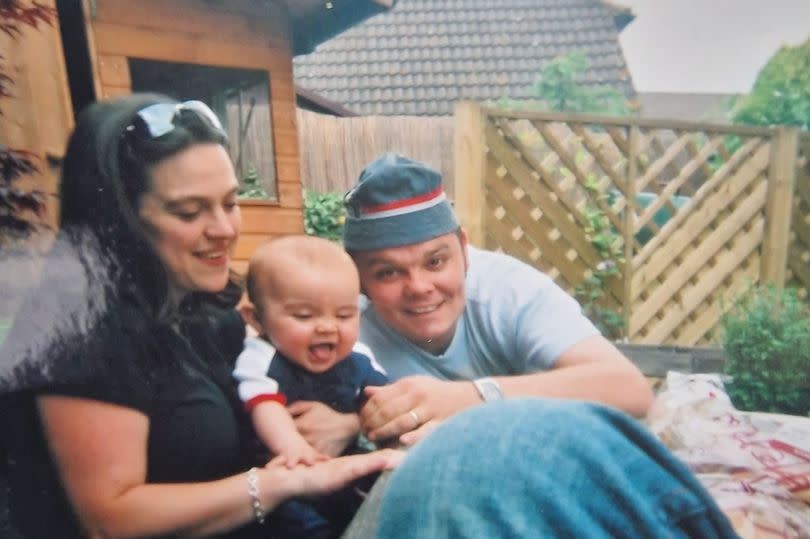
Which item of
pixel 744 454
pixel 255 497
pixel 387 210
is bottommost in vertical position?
pixel 744 454

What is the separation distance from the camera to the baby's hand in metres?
0.51

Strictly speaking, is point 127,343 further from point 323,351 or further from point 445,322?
point 445,322

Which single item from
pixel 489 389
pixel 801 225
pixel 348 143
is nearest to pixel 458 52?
pixel 348 143

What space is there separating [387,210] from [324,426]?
0.25m

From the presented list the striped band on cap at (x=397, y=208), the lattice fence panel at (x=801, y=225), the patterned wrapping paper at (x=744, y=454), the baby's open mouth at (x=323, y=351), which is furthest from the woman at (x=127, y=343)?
the lattice fence panel at (x=801, y=225)

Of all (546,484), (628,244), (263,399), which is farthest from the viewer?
(628,244)

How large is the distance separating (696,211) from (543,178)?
29cm

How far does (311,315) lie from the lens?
1.84 ft

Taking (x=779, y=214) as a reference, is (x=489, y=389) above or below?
below

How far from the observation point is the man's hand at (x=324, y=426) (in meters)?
0.56

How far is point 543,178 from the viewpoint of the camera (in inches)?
37.8

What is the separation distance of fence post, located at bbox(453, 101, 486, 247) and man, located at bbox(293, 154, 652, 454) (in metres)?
0.08

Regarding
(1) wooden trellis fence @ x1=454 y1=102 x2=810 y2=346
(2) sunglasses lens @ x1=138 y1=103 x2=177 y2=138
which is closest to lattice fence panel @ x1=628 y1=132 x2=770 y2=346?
(1) wooden trellis fence @ x1=454 y1=102 x2=810 y2=346

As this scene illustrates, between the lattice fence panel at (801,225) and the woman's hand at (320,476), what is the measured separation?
768mm
